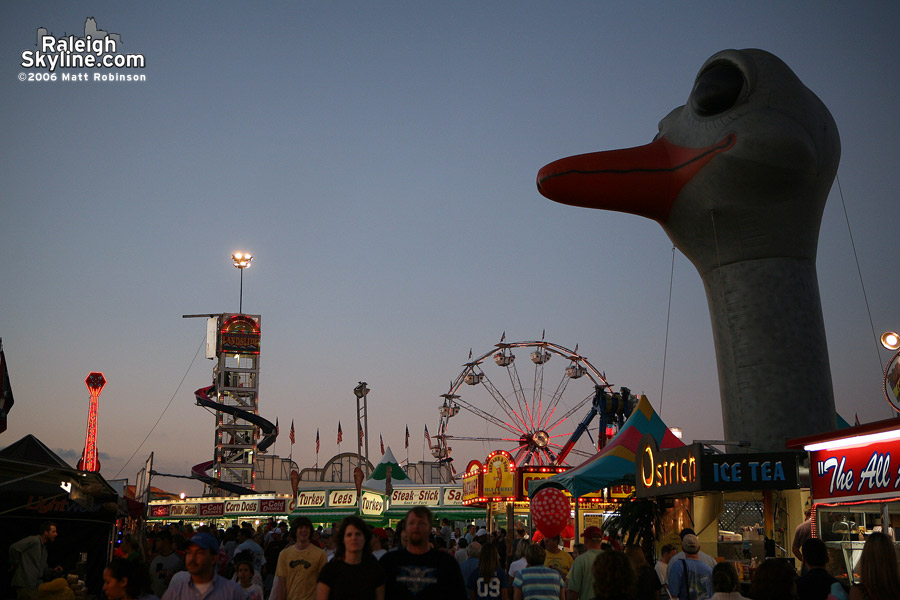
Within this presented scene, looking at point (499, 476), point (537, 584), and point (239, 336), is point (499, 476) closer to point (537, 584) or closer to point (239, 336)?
point (537, 584)

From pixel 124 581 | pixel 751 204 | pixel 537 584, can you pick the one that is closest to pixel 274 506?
pixel 751 204

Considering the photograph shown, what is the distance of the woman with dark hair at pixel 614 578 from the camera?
206 inches

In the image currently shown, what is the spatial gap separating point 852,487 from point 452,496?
2666 centimetres

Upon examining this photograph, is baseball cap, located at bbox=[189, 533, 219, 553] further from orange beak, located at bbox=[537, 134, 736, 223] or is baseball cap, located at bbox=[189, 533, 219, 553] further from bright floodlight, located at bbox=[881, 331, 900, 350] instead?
bright floodlight, located at bbox=[881, 331, 900, 350]

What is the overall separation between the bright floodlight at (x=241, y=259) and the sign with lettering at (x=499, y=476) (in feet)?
173

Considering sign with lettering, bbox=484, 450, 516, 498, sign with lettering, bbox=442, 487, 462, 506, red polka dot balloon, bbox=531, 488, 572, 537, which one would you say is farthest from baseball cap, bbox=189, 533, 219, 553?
sign with lettering, bbox=442, 487, 462, 506

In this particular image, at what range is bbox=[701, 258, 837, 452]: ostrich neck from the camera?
1446cm

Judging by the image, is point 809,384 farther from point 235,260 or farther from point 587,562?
point 235,260

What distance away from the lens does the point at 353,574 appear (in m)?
5.37

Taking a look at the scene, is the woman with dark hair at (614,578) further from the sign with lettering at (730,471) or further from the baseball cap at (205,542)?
the sign with lettering at (730,471)

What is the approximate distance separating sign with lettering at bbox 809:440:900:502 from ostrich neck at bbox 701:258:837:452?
3.02 meters

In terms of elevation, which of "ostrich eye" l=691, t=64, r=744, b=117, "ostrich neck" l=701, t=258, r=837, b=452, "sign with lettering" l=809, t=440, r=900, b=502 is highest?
"ostrich eye" l=691, t=64, r=744, b=117

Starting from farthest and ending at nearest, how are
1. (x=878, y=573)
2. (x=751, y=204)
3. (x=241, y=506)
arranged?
(x=241, y=506) < (x=751, y=204) < (x=878, y=573)

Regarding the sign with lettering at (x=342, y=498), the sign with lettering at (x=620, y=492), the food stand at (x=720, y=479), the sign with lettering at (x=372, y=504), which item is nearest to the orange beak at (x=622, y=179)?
the food stand at (x=720, y=479)
